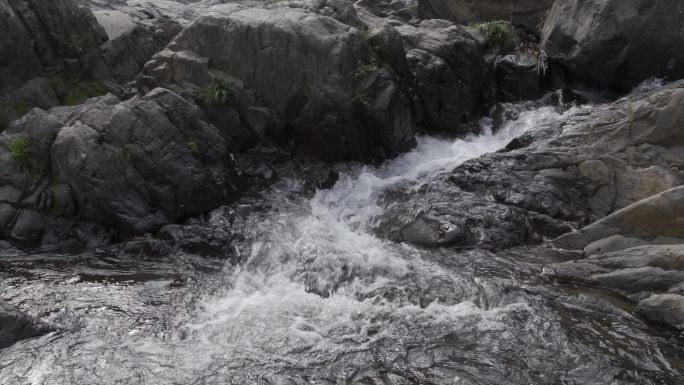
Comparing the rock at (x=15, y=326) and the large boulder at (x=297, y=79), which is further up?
the large boulder at (x=297, y=79)

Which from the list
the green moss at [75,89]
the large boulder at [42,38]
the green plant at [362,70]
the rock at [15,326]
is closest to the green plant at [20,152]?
the large boulder at [42,38]

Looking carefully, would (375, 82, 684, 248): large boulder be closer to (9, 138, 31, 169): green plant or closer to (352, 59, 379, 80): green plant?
Result: (352, 59, 379, 80): green plant

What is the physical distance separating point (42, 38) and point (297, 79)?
835 cm

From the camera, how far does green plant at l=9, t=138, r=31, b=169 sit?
13.8 metres

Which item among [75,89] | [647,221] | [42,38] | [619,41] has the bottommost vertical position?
[75,89]

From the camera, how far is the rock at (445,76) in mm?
19297

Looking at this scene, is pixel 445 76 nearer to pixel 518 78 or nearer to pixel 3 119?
pixel 518 78

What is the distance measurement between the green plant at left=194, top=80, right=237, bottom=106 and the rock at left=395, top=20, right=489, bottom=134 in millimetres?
5621

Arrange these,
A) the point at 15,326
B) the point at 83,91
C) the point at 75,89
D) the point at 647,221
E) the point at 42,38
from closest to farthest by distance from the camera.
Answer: the point at 15,326 < the point at 647,221 < the point at 42,38 < the point at 75,89 < the point at 83,91

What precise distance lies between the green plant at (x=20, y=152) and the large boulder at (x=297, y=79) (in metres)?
4.64

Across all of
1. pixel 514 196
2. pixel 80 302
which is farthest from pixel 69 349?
pixel 514 196

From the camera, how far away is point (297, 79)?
17.0 m

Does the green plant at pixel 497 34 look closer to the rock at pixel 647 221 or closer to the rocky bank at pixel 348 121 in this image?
the rocky bank at pixel 348 121

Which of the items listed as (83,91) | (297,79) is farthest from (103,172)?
(297,79)
